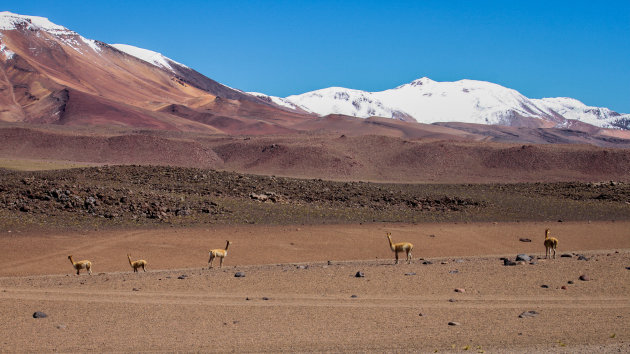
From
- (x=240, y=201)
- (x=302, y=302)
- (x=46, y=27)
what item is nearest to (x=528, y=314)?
(x=302, y=302)

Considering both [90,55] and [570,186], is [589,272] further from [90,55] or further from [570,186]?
[90,55]

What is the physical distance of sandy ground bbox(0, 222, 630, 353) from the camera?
9.17m

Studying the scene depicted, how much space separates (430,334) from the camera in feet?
30.9

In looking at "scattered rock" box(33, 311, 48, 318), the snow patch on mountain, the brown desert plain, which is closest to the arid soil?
the brown desert plain

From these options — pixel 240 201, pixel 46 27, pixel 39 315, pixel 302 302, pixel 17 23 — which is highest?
pixel 46 27

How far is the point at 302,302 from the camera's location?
11555 millimetres

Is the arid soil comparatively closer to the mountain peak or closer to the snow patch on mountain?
the mountain peak

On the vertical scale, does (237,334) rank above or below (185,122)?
below

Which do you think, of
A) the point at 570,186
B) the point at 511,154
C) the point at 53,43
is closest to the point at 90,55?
the point at 53,43

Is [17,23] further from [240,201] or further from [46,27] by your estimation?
[240,201]

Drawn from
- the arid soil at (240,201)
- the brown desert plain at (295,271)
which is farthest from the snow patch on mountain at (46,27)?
the brown desert plain at (295,271)

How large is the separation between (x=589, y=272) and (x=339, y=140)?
49342mm

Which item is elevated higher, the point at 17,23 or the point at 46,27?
the point at 46,27

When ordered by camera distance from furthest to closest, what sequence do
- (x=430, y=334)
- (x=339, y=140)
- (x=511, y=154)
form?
(x=339, y=140)
(x=511, y=154)
(x=430, y=334)
